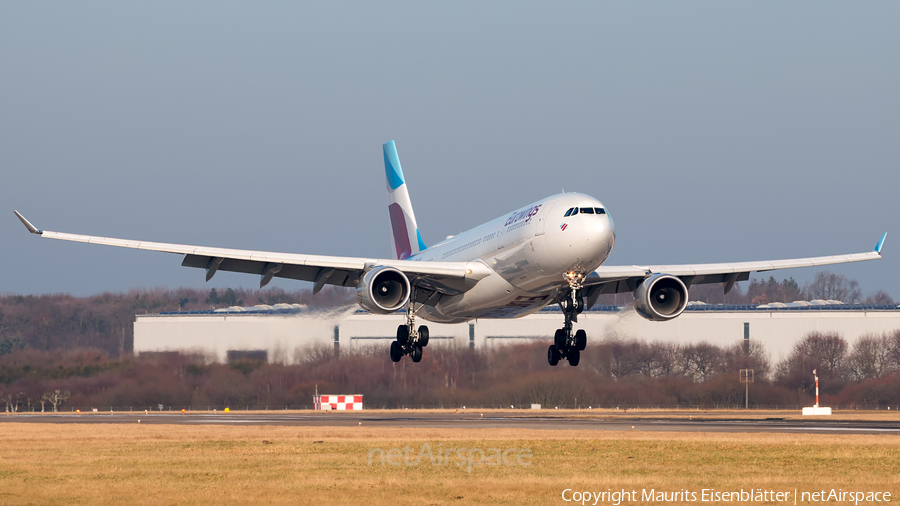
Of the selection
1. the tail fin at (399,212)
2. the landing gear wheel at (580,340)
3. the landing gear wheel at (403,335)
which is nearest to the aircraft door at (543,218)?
the landing gear wheel at (580,340)

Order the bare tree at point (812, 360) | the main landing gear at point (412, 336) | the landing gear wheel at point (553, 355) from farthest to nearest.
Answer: the bare tree at point (812, 360) < the landing gear wheel at point (553, 355) < the main landing gear at point (412, 336)

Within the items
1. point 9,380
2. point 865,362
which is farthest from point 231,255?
point 865,362

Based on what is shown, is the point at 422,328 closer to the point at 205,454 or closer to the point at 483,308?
the point at 483,308

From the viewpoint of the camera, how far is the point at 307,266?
41531 millimetres

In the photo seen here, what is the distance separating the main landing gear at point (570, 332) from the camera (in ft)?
116

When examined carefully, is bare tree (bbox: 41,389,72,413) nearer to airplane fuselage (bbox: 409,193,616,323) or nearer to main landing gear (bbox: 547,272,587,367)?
airplane fuselage (bbox: 409,193,616,323)

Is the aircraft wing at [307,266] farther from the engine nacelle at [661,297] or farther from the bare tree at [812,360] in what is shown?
the bare tree at [812,360]

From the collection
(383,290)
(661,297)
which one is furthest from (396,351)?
(661,297)

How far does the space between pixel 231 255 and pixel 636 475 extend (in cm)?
2009

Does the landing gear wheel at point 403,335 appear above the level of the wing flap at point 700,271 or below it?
below

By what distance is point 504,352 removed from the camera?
57.2 meters

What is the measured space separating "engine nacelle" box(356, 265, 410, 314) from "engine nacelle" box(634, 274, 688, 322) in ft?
28.5

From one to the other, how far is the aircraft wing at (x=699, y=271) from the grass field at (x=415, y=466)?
5917 millimetres

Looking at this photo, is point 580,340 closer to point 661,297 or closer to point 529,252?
point 661,297
